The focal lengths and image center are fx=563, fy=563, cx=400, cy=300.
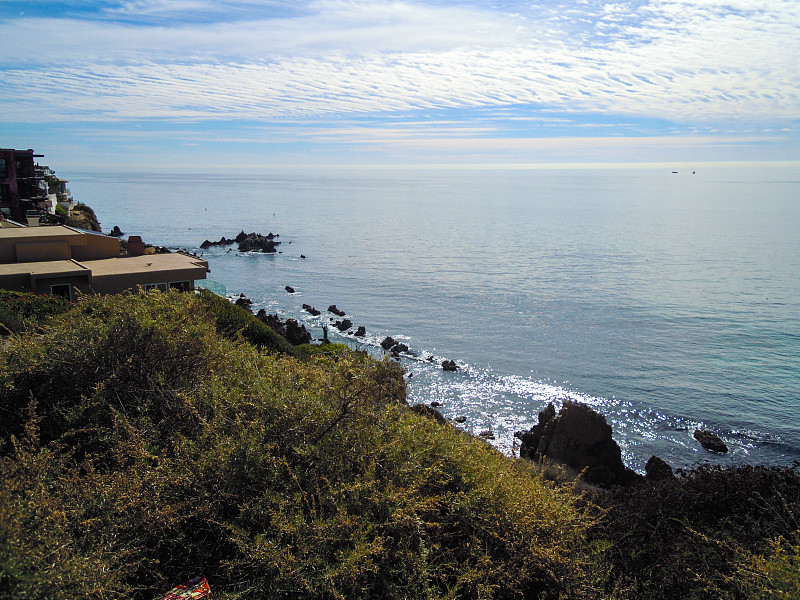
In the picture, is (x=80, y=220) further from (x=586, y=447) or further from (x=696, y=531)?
(x=696, y=531)

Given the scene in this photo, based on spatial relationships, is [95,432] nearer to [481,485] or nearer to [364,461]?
[364,461]

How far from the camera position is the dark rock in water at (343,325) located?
133 ft

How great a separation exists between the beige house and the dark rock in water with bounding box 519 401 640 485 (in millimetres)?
15659

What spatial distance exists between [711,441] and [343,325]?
79.8ft

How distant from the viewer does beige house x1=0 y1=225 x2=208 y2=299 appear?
65.8 feet

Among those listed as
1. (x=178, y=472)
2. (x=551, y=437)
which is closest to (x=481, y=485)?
(x=178, y=472)

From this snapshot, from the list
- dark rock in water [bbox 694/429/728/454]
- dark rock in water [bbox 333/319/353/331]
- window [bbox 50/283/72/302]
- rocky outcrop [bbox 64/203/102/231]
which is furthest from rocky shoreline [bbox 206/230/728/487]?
rocky outcrop [bbox 64/203/102/231]

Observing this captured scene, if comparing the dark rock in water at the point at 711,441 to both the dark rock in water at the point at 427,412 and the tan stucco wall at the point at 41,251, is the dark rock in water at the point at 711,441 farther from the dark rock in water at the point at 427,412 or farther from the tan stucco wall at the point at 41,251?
the tan stucco wall at the point at 41,251

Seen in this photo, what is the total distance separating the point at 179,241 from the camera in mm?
81250

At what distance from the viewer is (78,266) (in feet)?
68.8

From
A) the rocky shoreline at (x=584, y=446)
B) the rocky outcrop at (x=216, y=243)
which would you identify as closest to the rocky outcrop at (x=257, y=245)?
the rocky outcrop at (x=216, y=243)

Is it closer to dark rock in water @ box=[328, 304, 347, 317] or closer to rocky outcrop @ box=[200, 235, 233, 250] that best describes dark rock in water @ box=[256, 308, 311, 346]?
dark rock in water @ box=[328, 304, 347, 317]

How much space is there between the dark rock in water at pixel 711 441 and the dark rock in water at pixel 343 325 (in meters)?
23.3

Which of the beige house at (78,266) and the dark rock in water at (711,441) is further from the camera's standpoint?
the dark rock in water at (711,441)
